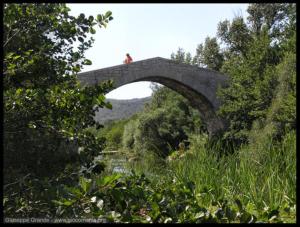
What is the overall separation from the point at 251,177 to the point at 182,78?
10.9 m

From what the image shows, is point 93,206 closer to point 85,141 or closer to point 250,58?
point 85,141

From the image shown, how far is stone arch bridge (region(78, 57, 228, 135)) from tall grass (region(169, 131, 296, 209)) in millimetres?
7746

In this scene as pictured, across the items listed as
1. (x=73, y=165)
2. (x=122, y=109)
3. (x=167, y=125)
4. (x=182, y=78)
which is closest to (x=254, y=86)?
(x=182, y=78)

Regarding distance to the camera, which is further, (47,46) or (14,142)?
(47,46)

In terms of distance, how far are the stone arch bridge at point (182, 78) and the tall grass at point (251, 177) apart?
7746 mm

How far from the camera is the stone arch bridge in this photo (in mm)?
12688

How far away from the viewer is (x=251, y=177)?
3361 mm

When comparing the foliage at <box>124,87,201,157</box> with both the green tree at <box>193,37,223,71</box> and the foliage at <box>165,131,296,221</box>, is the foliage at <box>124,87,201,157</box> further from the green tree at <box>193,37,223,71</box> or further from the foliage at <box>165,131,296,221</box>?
the foliage at <box>165,131,296,221</box>

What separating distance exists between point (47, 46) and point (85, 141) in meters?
0.82

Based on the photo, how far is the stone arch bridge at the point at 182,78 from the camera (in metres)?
12.7

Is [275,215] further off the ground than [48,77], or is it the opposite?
[48,77]

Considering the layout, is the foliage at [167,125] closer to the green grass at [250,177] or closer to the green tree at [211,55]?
the green tree at [211,55]

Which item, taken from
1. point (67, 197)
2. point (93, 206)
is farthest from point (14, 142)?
point (93, 206)

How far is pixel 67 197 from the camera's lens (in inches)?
75.2
